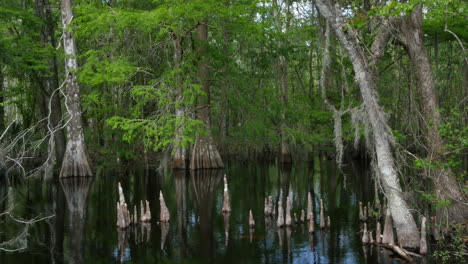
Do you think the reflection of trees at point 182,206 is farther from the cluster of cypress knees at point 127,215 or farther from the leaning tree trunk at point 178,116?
the leaning tree trunk at point 178,116

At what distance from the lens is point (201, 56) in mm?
22297

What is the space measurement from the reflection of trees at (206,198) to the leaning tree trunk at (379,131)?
4326 mm

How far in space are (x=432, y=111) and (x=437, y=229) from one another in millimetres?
2887

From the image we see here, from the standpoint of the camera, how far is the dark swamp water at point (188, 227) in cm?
1004

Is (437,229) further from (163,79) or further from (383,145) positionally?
(163,79)

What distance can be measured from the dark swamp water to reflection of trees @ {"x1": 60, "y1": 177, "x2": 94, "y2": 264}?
2 cm

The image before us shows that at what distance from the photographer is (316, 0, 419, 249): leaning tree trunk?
9.62m

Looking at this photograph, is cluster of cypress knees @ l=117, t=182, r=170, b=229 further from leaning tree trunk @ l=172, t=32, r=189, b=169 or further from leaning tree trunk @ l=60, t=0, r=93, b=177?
leaning tree trunk @ l=60, t=0, r=93, b=177

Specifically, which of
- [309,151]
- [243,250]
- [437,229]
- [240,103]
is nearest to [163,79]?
[240,103]

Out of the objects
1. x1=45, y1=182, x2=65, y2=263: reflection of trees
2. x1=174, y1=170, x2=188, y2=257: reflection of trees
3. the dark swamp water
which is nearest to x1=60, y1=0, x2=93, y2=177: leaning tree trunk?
the dark swamp water

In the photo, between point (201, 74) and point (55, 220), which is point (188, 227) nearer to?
point (55, 220)

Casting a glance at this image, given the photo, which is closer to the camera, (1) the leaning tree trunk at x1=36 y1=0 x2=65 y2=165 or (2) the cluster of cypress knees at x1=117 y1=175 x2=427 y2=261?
(2) the cluster of cypress knees at x1=117 y1=175 x2=427 y2=261

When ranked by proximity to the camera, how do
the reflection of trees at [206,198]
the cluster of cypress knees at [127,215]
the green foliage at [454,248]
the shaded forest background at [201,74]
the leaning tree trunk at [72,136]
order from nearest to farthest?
the green foliage at [454,248] → the reflection of trees at [206,198] → the shaded forest background at [201,74] → the cluster of cypress knees at [127,215] → the leaning tree trunk at [72,136]

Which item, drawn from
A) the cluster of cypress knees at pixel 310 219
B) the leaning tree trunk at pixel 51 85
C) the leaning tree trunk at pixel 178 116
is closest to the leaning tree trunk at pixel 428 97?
the cluster of cypress knees at pixel 310 219
